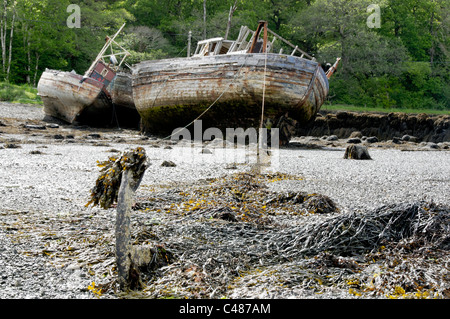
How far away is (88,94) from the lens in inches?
829

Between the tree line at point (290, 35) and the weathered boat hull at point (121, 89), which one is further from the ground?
the tree line at point (290, 35)

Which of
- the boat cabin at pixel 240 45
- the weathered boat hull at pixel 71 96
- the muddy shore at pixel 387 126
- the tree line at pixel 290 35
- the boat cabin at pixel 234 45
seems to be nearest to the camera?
the boat cabin at pixel 240 45

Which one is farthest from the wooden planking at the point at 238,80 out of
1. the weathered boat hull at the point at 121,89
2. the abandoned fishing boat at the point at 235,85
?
the weathered boat hull at the point at 121,89

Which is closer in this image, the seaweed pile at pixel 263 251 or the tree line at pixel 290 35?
the seaweed pile at pixel 263 251

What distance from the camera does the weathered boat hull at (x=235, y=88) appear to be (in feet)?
46.4

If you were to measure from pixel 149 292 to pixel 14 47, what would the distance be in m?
37.0

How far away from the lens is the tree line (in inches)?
1339

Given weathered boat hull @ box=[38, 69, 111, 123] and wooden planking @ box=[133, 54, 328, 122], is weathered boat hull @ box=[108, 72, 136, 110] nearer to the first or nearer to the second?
weathered boat hull @ box=[38, 69, 111, 123]

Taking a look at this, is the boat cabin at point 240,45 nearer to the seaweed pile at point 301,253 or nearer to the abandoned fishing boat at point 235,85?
the abandoned fishing boat at point 235,85

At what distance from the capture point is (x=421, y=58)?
48469 millimetres

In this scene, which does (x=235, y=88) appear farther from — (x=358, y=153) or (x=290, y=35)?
(x=290, y=35)

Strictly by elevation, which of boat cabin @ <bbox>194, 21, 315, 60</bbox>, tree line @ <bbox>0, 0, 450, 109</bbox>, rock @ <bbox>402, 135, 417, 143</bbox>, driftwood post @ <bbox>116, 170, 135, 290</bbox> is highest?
tree line @ <bbox>0, 0, 450, 109</bbox>

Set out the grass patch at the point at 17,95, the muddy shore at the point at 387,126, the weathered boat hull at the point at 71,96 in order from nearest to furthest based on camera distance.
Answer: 1. the muddy shore at the point at 387,126
2. the weathered boat hull at the point at 71,96
3. the grass patch at the point at 17,95

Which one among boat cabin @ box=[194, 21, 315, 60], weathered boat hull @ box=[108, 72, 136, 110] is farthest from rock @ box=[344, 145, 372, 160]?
weathered boat hull @ box=[108, 72, 136, 110]
